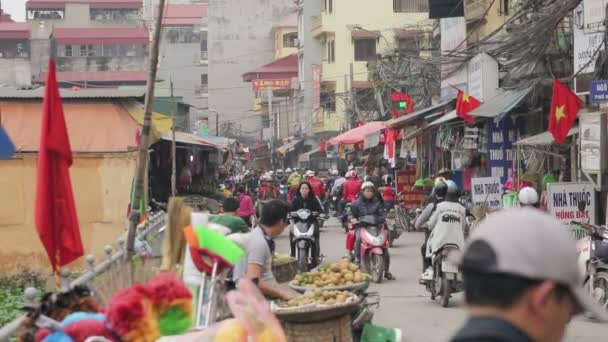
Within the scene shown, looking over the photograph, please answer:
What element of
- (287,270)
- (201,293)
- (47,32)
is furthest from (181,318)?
(47,32)

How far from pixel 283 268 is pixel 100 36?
64.8 metres

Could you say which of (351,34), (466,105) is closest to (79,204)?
(466,105)

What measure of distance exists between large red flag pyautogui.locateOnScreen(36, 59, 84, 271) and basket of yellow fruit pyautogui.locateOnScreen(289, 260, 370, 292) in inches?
122

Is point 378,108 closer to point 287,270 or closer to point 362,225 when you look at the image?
point 362,225

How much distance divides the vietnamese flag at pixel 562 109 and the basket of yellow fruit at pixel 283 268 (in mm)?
5489

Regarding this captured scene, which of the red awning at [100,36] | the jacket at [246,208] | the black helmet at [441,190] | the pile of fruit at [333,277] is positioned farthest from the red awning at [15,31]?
the pile of fruit at [333,277]

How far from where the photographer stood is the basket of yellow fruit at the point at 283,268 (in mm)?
13258

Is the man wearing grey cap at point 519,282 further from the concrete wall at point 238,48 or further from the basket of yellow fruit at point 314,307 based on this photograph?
the concrete wall at point 238,48

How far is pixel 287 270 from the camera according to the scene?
13555 mm

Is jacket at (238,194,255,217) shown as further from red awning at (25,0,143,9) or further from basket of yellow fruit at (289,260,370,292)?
red awning at (25,0,143,9)

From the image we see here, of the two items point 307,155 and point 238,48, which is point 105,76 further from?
point 238,48

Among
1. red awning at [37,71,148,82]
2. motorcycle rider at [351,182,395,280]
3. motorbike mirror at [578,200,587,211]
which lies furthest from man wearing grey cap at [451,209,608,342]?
red awning at [37,71,148,82]

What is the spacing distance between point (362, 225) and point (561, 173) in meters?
5.49

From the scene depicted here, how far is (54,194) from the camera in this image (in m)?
7.32
